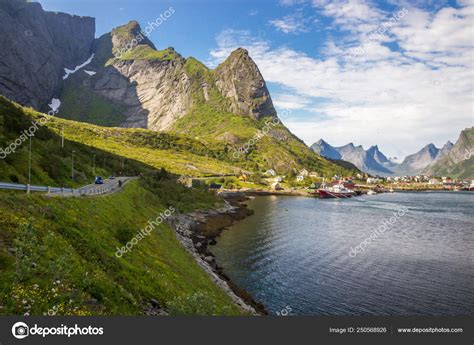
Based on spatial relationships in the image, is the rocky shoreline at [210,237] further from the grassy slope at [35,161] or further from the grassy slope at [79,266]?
the grassy slope at [35,161]

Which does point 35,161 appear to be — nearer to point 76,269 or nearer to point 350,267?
point 76,269

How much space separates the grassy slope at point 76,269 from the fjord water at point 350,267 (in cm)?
1746

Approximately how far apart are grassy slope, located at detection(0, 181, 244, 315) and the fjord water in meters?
17.5

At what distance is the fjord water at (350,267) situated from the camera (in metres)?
46.3

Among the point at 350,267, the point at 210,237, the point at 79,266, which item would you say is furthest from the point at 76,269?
the point at 210,237

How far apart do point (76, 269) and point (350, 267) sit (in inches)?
2059

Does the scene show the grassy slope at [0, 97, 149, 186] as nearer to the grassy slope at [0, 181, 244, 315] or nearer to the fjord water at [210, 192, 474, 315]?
the grassy slope at [0, 181, 244, 315]

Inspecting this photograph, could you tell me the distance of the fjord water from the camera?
46.3 meters

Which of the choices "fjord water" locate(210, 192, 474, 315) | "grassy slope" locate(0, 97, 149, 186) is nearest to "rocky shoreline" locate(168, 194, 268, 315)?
"fjord water" locate(210, 192, 474, 315)

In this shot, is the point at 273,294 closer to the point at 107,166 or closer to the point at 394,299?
the point at 394,299

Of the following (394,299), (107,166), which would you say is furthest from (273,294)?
(107,166)

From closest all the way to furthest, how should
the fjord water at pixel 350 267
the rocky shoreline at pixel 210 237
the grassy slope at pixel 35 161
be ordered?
the rocky shoreline at pixel 210 237
the fjord water at pixel 350 267
the grassy slope at pixel 35 161

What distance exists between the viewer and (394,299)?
47656 mm

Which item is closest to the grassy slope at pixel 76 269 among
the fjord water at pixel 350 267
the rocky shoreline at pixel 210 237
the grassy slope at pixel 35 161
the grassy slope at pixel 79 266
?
the grassy slope at pixel 79 266
